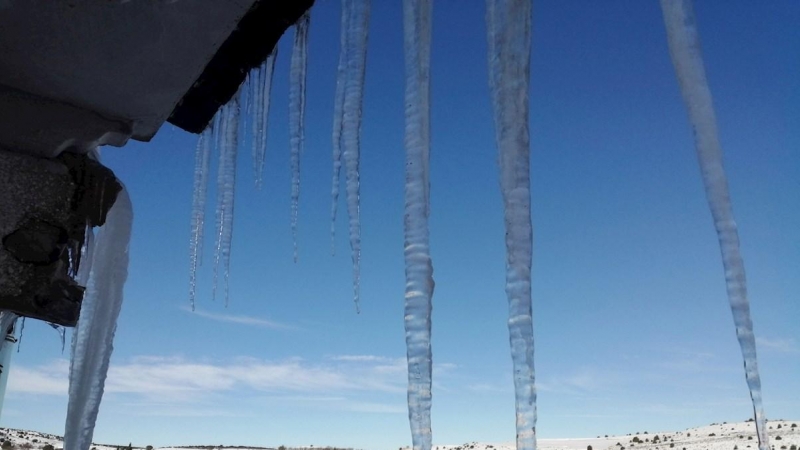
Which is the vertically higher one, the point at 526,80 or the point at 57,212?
the point at 526,80

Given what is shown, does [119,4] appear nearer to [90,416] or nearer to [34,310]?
[34,310]

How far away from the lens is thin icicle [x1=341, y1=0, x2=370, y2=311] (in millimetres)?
2422

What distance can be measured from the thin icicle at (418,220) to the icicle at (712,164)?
30.8 inches

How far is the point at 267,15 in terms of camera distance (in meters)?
2.21

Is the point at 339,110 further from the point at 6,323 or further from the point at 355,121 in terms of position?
the point at 6,323

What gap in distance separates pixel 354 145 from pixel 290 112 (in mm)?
678

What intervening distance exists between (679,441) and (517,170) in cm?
2971

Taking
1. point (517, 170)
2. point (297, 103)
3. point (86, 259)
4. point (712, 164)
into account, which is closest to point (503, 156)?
point (517, 170)

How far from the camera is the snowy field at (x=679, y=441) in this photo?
876 inches

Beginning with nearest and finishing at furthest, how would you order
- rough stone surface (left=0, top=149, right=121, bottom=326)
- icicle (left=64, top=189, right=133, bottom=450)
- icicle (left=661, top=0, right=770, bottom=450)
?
icicle (left=661, top=0, right=770, bottom=450) < rough stone surface (left=0, top=149, right=121, bottom=326) < icicle (left=64, top=189, right=133, bottom=450)

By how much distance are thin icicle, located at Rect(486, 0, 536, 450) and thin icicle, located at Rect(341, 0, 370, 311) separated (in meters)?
0.64

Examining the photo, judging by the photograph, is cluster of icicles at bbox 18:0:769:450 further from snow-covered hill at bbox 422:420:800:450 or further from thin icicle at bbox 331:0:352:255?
snow-covered hill at bbox 422:420:800:450

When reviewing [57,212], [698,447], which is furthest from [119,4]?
[698,447]

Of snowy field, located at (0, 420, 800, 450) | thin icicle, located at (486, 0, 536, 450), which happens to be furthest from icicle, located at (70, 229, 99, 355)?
snowy field, located at (0, 420, 800, 450)
